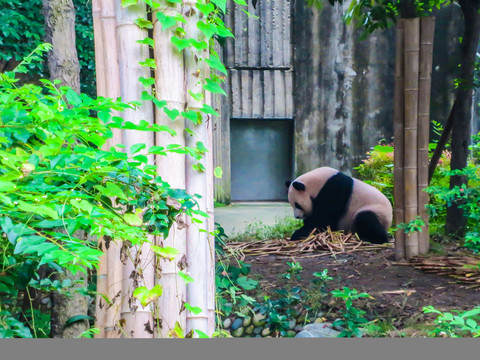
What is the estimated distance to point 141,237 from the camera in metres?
1.15

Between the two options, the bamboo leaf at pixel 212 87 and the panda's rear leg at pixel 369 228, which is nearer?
the bamboo leaf at pixel 212 87

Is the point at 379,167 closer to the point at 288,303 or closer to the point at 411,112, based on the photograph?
the point at 411,112

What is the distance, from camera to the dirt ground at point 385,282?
326 cm

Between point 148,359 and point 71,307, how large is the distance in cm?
166

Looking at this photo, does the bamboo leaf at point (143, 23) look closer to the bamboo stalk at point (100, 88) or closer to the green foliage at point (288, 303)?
the bamboo stalk at point (100, 88)

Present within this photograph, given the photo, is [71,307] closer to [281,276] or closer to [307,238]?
[281,276]

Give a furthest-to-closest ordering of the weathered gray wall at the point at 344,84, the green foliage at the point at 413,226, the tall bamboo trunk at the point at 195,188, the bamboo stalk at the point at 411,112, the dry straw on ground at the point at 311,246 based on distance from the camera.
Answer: the weathered gray wall at the point at 344,84 → the dry straw on ground at the point at 311,246 → the bamboo stalk at the point at 411,112 → the green foliage at the point at 413,226 → the tall bamboo trunk at the point at 195,188

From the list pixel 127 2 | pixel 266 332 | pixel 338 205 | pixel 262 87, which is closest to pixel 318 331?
pixel 266 332

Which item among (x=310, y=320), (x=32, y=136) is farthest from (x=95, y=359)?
(x=310, y=320)

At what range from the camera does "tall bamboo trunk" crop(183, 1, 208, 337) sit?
1679mm

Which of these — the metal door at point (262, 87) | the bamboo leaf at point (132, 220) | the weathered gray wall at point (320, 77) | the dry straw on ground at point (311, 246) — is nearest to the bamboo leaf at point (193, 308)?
the bamboo leaf at point (132, 220)

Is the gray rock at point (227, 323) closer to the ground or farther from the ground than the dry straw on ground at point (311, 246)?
closer to the ground

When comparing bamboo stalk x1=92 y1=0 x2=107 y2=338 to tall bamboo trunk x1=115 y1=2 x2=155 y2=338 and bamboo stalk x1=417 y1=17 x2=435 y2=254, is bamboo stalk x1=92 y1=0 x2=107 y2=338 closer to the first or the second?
tall bamboo trunk x1=115 y1=2 x2=155 y2=338

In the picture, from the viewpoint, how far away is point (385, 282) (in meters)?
3.74
